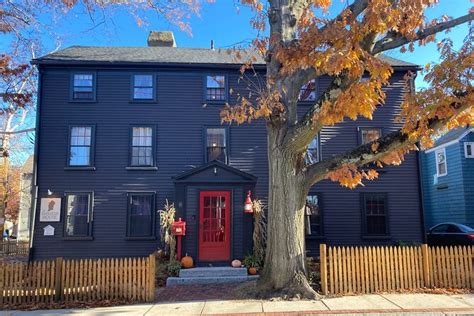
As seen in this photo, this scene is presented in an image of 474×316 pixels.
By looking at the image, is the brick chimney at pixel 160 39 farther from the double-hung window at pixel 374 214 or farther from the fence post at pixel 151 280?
the fence post at pixel 151 280

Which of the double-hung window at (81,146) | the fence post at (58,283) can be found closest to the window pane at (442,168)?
the double-hung window at (81,146)

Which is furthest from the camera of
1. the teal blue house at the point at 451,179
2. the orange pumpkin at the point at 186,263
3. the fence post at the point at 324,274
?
the teal blue house at the point at 451,179

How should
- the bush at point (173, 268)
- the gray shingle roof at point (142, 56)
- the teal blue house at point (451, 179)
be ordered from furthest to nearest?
the teal blue house at point (451, 179) < the gray shingle roof at point (142, 56) < the bush at point (173, 268)

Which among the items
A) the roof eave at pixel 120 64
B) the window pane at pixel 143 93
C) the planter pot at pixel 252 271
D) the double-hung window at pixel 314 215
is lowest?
the planter pot at pixel 252 271

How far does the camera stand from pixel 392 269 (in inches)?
371

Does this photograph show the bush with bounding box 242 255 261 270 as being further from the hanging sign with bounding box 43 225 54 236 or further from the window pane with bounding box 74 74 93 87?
the window pane with bounding box 74 74 93 87

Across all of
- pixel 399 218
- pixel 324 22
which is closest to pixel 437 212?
pixel 399 218

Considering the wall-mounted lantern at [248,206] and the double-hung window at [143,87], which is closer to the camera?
the wall-mounted lantern at [248,206]

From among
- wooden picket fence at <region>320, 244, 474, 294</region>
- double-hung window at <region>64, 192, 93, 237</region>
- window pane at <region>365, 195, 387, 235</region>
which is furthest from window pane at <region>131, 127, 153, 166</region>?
window pane at <region>365, 195, 387, 235</region>

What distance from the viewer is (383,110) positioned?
1552 centimetres

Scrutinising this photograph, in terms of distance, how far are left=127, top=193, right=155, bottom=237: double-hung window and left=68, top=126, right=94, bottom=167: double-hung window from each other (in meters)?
2.24

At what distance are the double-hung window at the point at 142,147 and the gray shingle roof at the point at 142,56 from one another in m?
2.72

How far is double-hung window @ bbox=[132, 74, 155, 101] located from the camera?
1509 centimetres

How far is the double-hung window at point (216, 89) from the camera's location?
1518 cm
